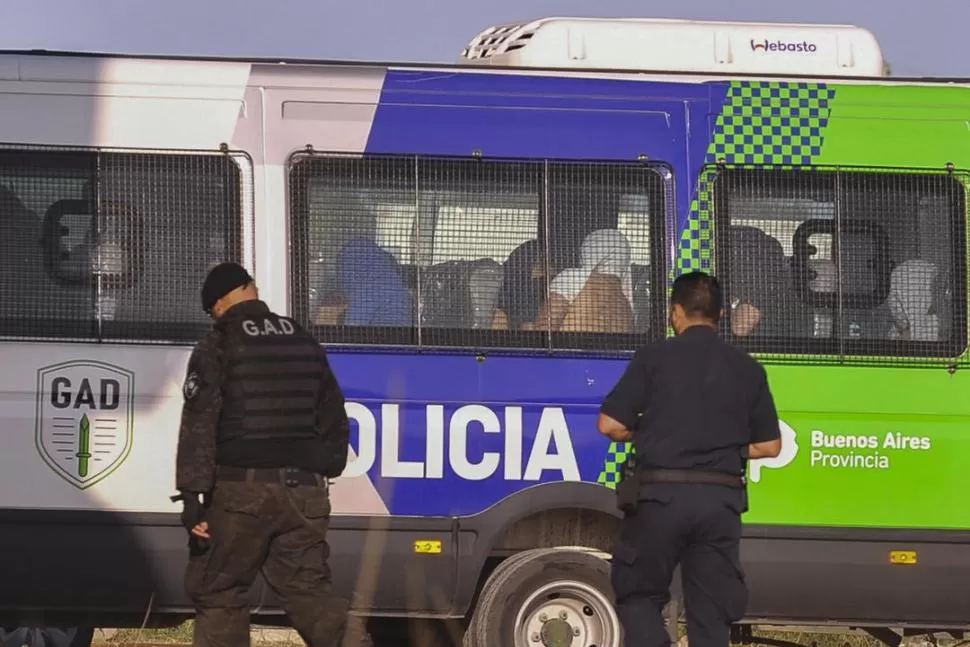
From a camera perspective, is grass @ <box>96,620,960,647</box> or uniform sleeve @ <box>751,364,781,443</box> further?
grass @ <box>96,620,960,647</box>

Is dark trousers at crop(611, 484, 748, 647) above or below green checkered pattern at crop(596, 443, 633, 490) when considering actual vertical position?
below

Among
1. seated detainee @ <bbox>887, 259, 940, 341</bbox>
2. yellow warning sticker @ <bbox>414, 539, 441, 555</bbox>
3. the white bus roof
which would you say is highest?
the white bus roof

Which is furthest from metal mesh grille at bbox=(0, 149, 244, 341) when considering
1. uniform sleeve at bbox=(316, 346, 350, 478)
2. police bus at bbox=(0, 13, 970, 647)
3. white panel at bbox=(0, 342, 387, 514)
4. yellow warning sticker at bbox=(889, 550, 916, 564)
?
yellow warning sticker at bbox=(889, 550, 916, 564)

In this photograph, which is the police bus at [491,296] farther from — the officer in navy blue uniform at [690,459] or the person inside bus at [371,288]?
the officer in navy blue uniform at [690,459]

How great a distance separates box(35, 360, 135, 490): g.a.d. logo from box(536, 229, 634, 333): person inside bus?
2.01m

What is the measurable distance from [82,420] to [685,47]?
3.48 meters

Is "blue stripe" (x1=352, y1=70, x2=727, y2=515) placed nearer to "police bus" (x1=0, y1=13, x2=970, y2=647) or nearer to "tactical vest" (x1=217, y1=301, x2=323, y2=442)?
"police bus" (x1=0, y1=13, x2=970, y2=647)

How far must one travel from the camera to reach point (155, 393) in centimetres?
884

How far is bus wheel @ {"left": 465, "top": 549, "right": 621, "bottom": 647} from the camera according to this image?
9125 millimetres

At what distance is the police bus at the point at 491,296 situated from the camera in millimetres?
8875

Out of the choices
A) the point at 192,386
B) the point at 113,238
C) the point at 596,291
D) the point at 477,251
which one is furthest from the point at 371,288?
the point at 192,386

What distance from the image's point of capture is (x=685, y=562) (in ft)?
24.5

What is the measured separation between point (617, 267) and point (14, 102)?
116 inches

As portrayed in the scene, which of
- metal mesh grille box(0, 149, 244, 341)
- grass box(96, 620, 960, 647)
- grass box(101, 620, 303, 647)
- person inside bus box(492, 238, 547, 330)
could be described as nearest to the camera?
metal mesh grille box(0, 149, 244, 341)
